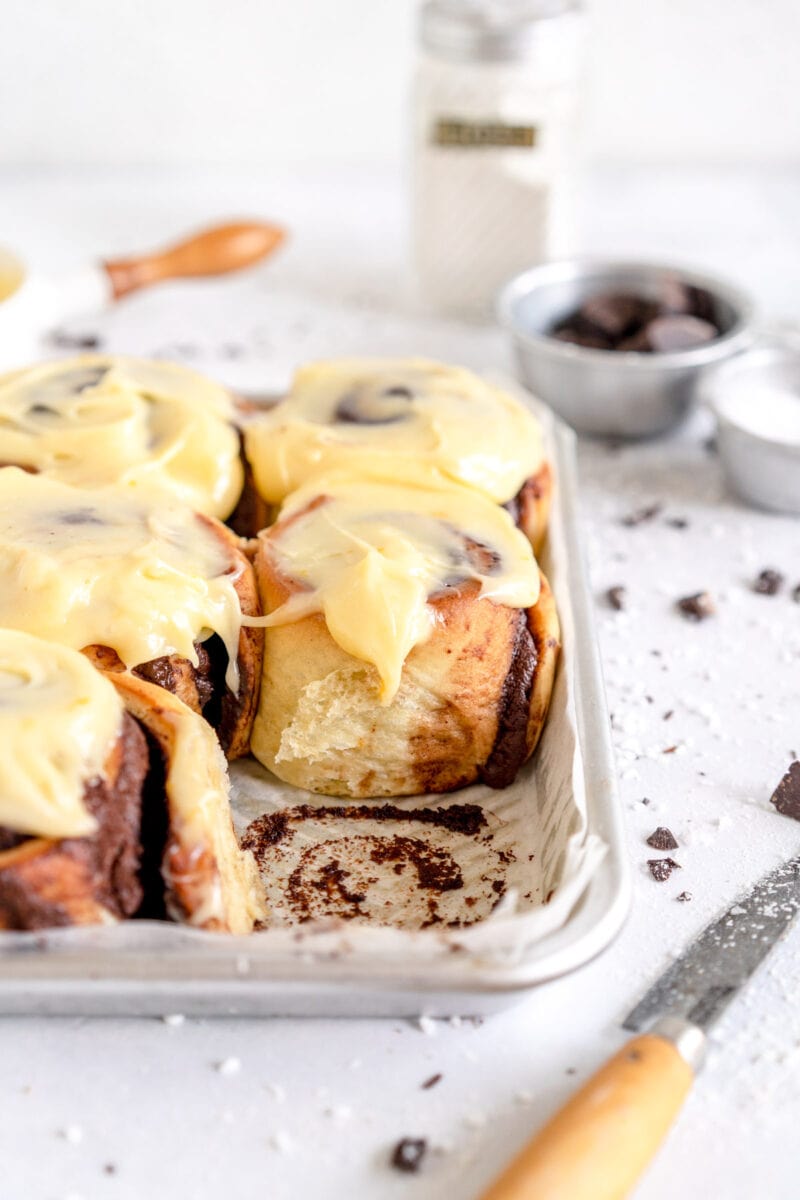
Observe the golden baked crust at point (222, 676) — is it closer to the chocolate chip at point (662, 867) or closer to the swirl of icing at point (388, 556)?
the swirl of icing at point (388, 556)

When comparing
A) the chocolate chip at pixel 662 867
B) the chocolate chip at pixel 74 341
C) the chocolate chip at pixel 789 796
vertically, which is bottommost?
the chocolate chip at pixel 662 867

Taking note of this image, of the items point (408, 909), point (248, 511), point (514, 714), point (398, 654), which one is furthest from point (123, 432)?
point (408, 909)

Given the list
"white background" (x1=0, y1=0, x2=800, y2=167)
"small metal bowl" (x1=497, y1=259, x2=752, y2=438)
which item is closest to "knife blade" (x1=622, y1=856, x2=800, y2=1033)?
"small metal bowl" (x1=497, y1=259, x2=752, y2=438)

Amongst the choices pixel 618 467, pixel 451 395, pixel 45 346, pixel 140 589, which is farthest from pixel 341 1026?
pixel 45 346

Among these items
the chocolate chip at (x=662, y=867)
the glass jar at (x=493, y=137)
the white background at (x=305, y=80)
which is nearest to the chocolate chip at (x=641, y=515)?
the glass jar at (x=493, y=137)

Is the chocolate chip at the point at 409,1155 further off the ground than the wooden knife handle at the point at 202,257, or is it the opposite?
the wooden knife handle at the point at 202,257

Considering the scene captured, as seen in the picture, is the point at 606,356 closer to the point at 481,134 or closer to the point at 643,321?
the point at 643,321
